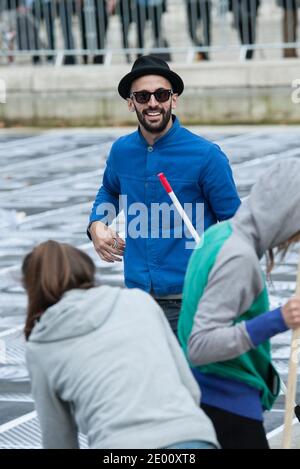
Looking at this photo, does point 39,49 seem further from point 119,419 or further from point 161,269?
point 119,419

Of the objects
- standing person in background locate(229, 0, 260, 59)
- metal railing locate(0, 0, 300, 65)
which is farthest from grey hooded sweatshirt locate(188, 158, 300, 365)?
standing person in background locate(229, 0, 260, 59)

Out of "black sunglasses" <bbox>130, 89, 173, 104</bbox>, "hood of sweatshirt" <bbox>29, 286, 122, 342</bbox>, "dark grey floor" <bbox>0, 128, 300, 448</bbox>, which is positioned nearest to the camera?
"hood of sweatshirt" <bbox>29, 286, 122, 342</bbox>

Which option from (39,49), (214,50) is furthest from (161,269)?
(39,49)

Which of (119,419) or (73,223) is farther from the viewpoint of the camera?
(73,223)

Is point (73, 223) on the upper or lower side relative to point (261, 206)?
lower

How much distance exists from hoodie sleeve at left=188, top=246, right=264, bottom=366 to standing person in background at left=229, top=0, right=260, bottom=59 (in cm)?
1583

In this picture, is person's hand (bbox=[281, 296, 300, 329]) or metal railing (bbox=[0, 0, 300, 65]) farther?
metal railing (bbox=[0, 0, 300, 65])

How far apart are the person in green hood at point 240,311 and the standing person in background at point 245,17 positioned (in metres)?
15.6

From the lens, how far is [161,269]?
5754 millimetres

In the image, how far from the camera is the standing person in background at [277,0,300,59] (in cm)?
1953

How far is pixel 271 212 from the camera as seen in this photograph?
425cm

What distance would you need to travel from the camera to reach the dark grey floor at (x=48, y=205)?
767cm

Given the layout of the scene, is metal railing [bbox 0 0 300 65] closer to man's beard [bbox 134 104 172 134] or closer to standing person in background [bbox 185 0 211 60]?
standing person in background [bbox 185 0 211 60]
